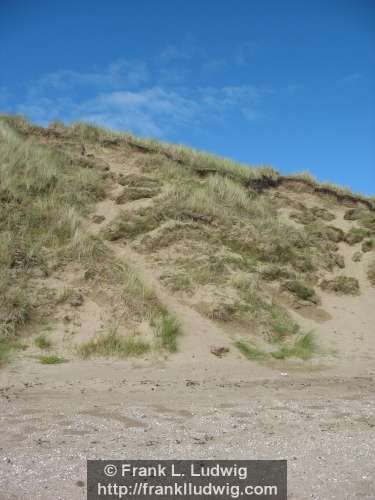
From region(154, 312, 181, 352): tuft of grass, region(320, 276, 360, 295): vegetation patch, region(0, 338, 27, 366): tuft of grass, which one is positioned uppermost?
region(320, 276, 360, 295): vegetation patch

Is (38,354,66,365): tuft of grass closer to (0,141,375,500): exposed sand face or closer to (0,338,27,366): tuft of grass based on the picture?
(0,141,375,500): exposed sand face

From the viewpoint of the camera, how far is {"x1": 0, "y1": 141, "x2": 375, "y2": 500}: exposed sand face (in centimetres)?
407

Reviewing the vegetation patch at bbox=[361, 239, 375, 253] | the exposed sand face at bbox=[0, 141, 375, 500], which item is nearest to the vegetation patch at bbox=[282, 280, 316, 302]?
the exposed sand face at bbox=[0, 141, 375, 500]

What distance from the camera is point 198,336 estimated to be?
9938 mm

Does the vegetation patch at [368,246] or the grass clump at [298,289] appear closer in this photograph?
the grass clump at [298,289]

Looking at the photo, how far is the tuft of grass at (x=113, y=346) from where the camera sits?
878 cm

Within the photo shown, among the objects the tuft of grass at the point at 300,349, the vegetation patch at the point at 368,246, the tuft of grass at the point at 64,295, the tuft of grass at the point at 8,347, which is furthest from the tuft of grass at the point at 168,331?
the vegetation patch at the point at 368,246

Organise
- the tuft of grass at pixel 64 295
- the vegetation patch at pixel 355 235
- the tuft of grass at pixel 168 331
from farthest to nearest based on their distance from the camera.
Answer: the vegetation patch at pixel 355 235 < the tuft of grass at pixel 64 295 < the tuft of grass at pixel 168 331

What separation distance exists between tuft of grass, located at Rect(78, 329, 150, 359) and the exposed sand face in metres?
0.23

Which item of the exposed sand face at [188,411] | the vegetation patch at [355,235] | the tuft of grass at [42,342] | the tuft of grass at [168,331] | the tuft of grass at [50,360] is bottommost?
the exposed sand face at [188,411]

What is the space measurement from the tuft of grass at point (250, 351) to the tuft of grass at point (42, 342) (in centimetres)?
378

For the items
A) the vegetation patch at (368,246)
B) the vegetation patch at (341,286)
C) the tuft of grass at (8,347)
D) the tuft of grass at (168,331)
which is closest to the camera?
the tuft of grass at (8,347)

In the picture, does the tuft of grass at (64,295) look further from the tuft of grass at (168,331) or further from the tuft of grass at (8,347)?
the tuft of grass at (168,331)

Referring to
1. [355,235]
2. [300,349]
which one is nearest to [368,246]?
[355,235]
